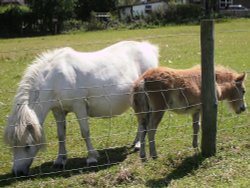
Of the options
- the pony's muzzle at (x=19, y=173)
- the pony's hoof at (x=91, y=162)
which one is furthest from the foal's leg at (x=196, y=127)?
the pony's muzzle at (x=19, y=173)

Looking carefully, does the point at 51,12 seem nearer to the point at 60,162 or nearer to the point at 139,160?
the point at 60,162

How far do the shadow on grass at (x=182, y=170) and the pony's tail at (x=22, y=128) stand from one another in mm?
1782

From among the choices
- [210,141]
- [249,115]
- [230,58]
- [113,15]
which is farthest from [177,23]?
[210,141]

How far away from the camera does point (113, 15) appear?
5944 cm

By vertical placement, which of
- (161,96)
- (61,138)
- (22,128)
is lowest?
(61,138)

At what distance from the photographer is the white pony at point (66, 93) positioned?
657 centimetres

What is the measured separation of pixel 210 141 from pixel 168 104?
0.97 metres

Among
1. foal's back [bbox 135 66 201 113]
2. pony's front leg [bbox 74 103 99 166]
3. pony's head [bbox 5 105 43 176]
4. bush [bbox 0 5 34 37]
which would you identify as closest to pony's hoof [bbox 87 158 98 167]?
pony's front leg [bbox 74 103 99 166]

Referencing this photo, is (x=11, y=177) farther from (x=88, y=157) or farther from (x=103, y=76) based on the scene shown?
(x=103, y=76)

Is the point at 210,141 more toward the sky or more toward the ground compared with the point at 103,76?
more toward the ground

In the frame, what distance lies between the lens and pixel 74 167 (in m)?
7.20

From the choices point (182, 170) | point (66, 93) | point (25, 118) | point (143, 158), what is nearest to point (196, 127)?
point (143, 158)

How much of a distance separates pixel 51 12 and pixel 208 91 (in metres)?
46.0

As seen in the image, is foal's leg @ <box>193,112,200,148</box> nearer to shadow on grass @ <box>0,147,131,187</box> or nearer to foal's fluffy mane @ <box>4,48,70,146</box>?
shadow on grass @ <box>0,147,131,187</box>
